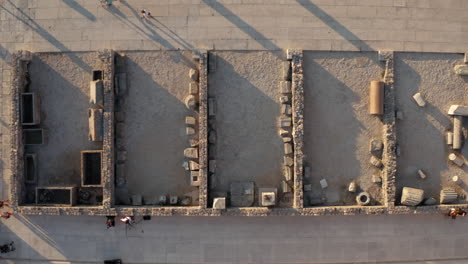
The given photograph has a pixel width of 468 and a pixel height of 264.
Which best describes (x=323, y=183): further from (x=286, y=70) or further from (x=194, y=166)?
(x=194, y=166)

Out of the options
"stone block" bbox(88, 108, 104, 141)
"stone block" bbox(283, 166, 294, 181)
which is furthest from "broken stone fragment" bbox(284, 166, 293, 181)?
"stone block" bbox(88, 108, 104, 141)

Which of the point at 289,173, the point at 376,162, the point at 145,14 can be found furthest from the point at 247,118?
the point at 145,14

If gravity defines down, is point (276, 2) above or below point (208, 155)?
above

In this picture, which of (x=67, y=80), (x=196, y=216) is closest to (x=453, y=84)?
(x=196, y=216)

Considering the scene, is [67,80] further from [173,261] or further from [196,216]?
[173,261]

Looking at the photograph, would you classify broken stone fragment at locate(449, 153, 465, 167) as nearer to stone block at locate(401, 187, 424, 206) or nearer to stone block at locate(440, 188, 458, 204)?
stone block at locate(440, 188, 458, 204)

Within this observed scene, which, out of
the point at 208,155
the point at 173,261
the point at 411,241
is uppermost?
the point at 208,155

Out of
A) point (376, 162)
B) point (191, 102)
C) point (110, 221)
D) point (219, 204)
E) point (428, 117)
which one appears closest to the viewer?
point (219, 204)
